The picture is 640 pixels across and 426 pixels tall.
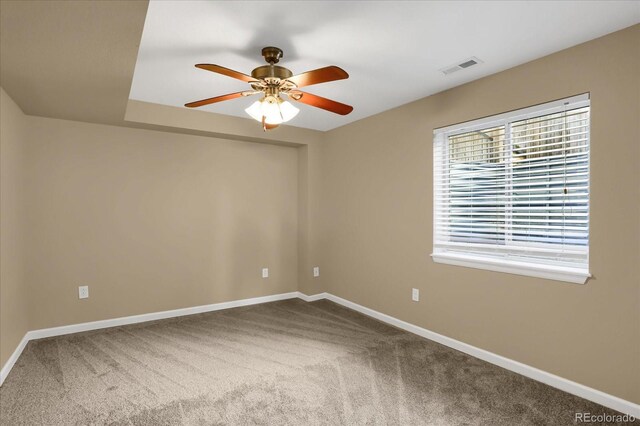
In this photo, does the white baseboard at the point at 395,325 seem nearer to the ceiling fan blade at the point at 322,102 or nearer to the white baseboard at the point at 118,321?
the white baseboard at the point at 118,321

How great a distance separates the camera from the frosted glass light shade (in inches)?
93.6

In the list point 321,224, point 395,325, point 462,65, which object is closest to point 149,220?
point 321,224

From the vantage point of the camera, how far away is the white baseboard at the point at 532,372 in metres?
2.13

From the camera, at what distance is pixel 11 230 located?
286cm

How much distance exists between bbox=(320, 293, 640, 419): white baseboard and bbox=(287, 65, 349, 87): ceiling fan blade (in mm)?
2473

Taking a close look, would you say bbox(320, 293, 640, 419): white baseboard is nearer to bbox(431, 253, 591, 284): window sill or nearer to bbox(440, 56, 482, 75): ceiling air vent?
bbox(431, 253, 591, 284): window sill

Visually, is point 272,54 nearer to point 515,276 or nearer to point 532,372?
point 515,276

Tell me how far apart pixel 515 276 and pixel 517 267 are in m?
0.08

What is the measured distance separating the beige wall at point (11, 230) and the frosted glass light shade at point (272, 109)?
190cm

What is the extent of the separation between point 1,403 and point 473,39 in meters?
3.87

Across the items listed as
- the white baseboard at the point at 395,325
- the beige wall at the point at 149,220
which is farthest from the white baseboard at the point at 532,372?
the beige wall at the point at 149,220

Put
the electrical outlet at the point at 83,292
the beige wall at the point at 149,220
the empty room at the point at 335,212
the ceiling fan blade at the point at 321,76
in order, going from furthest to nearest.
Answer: the electrical outlet at the point at 83,292, the beige wall at the point at 149,220, the empty room at the point at 335,212, the ceiling fan blade at the point at 321,76

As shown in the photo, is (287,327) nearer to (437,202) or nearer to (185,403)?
(185,403)

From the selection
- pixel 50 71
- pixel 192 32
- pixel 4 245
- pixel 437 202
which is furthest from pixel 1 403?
pixel 437 202
